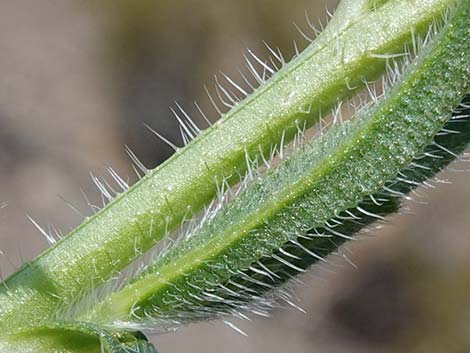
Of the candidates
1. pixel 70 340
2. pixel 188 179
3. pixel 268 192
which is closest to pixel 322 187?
pixel 268 192

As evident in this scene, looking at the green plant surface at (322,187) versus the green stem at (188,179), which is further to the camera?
the green stem at (188,179)

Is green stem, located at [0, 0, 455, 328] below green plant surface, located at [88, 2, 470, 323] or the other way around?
the other way around

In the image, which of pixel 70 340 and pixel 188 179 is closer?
pixel 70 340

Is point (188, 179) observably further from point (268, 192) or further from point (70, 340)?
point (70, 340)

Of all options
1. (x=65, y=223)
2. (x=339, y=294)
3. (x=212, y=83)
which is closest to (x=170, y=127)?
(x=212, y=83)

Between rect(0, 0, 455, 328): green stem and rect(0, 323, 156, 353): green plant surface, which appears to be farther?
rect(0, 0, 455, 328): green stem

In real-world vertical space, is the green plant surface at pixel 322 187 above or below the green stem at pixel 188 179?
below

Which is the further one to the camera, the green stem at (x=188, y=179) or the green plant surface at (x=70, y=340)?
the green stem at (x=188, y=179)
